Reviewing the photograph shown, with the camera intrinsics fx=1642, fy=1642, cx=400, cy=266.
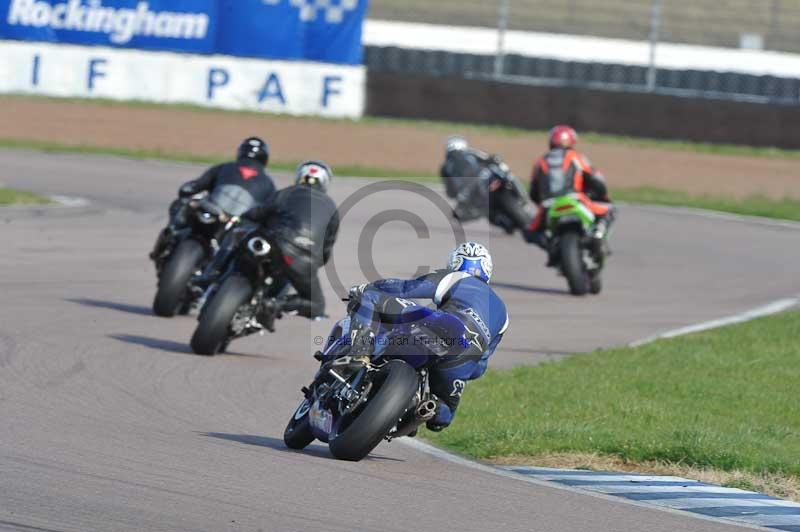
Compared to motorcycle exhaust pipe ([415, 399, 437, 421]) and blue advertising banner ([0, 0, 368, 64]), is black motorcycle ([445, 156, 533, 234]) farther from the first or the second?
motorcycle exhaust pipe ([415, 399, 437, 421])

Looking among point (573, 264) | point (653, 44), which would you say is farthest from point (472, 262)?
point (653, 44)

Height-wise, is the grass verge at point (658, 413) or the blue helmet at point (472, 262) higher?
the blue helmet at point (472, 262)

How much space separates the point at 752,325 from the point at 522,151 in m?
16.9

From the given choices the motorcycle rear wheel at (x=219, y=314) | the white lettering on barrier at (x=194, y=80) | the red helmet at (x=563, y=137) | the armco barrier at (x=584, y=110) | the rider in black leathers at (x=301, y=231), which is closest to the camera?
the motorcycle rear wheel at (x=219, y=314)

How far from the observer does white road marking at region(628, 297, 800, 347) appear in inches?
576

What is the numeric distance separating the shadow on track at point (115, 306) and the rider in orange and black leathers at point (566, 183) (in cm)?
519

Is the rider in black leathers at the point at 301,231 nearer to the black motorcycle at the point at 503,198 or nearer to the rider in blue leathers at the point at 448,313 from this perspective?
the rider in blue leathers at the point at 448,313

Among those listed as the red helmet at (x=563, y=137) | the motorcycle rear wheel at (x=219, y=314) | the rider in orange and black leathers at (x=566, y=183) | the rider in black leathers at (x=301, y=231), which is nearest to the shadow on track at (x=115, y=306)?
the rider in black leathers at (x=301, y=231)

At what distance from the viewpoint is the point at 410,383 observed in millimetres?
7754

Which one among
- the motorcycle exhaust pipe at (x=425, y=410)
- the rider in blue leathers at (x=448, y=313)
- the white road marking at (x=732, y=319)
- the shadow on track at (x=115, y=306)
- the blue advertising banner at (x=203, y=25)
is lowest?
the shadow on track at (x=115, y=306)

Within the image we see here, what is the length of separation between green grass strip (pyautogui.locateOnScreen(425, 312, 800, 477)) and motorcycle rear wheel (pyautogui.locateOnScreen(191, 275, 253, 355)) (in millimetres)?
1728

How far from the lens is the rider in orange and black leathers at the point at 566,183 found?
57.3 feet

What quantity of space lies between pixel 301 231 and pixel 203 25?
22.0 m

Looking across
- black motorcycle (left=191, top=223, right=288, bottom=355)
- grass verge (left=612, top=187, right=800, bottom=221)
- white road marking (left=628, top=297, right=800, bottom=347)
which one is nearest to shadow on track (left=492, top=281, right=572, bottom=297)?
white road marking (left=628, top=297, right=800, bottom=347)
